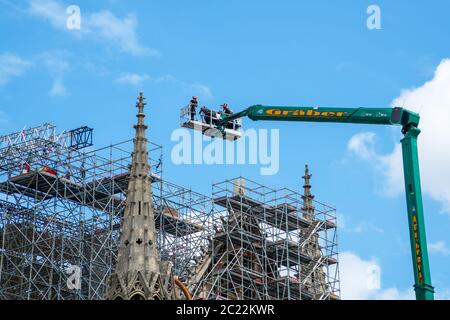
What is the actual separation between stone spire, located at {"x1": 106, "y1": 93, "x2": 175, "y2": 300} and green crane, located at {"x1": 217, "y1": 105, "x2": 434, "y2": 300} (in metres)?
12.6

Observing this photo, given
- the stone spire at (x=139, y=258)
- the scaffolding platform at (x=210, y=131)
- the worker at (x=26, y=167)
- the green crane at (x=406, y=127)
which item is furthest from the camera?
the worker at (x=26, y=167)

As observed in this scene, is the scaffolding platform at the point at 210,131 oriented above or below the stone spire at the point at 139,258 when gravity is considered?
above

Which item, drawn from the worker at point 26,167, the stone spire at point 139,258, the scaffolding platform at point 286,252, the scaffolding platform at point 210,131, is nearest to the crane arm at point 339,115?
the scaffolding platform at point 210,131

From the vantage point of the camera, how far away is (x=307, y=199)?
101938 mm

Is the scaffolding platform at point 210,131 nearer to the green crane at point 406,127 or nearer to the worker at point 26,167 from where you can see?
the green crane at point 406,127

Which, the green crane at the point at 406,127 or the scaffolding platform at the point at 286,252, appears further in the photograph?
the scaffolding platform at the point at 286,252

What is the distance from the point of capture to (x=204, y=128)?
8106cm

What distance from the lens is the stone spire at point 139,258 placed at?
56625 millimetres

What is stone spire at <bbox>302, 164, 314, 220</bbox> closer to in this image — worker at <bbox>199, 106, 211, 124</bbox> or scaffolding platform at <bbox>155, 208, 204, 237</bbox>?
scaffolding platform at <bbox>155, 208, 204, 237</bbox>

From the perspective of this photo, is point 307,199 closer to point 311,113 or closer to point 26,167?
point 26,167

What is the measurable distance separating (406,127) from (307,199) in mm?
34825

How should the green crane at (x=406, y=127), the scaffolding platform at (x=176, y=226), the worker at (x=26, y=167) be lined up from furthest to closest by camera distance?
the scaffolding platform at (x=176, y=226), the worker at (x=26, y=167), the green crane at (x=406, y=127)

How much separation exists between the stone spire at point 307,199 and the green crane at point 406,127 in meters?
21.4
